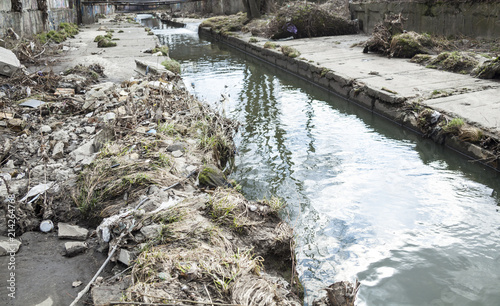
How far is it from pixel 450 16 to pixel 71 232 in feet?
34.9

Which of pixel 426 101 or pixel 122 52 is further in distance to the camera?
pixel 122 52

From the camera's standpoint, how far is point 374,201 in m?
4.00

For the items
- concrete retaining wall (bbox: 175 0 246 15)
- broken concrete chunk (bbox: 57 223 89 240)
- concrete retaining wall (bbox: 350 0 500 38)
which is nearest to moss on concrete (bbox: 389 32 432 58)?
concrete retaining wall (bbox: 350 0 500 38)

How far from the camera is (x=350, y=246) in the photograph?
131 inches

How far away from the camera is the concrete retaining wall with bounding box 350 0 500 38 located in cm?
948

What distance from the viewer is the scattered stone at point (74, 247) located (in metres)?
2.77

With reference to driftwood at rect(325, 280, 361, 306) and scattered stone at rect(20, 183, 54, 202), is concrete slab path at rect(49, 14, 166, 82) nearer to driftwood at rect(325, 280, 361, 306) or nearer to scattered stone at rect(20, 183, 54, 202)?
scattered stone at rect(20, 183, 54, 202)

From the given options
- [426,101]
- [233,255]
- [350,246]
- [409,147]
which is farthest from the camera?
[426,101]

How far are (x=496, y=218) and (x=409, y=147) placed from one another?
1.76 meters

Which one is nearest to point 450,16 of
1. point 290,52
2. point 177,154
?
point 290,52

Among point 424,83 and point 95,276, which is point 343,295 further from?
point 424,83

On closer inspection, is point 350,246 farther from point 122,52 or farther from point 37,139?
point 122,52

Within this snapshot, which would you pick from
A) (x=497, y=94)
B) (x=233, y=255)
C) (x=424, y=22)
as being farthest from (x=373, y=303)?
(x=424, y=22)

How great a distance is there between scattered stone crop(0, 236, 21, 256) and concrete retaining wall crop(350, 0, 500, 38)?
10.5 meters
